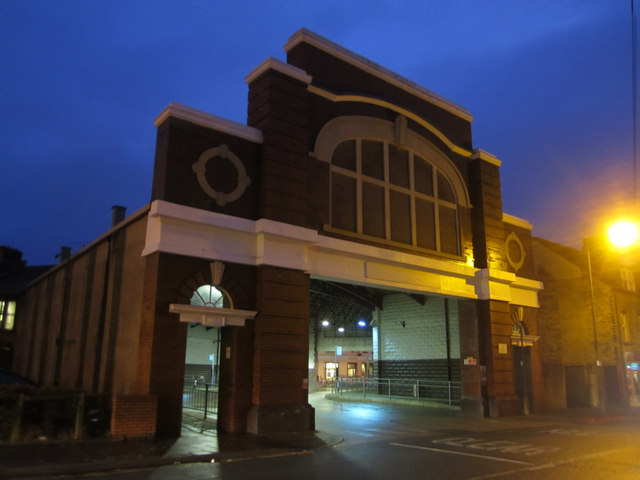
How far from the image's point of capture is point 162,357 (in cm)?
1338

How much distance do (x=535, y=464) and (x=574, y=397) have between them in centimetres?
1949

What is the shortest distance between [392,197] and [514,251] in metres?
8.06

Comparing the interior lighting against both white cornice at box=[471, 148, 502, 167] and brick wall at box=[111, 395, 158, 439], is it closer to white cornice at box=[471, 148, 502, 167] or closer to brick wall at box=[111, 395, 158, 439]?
white cornice at box=[471, 148, 502, 167]

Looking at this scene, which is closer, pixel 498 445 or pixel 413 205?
pixel 498 445

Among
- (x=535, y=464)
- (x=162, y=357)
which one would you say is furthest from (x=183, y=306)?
(x=535, y=464)

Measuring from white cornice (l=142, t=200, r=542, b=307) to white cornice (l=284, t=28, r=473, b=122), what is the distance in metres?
6.73

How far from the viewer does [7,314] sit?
3678cm

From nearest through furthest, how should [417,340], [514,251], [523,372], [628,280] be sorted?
1. [523,372]
2. [514,251]
3. [417,340]
4. [628,280]

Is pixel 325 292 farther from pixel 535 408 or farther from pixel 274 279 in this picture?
pixel 274 279

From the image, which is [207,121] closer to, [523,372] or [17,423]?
[17,423]

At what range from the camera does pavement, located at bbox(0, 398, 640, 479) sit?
30.7 ft

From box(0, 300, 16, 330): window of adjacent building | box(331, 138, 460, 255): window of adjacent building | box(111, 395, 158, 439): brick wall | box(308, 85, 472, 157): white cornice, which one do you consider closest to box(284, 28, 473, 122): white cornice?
box(308, 85, 472, 157): white cornice

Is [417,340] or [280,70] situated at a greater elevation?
[280,70]

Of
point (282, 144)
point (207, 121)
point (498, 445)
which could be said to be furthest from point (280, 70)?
point (498, 445)
